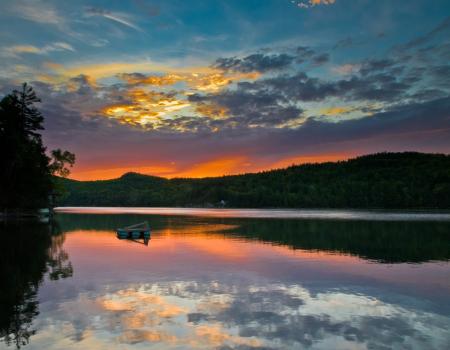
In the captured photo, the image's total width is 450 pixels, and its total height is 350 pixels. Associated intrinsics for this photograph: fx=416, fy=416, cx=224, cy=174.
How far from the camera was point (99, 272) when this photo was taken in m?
26.3

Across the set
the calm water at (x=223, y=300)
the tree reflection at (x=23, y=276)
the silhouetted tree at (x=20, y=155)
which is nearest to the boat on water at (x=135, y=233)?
the tree reflection at (x=23, y=276)

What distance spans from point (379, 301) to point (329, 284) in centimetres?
408

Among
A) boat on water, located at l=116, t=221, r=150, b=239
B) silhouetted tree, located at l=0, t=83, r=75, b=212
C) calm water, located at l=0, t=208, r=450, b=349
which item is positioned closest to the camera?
calm water, located at l=0, t=208, r=450, b=349

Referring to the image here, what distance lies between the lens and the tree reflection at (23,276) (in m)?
14.3

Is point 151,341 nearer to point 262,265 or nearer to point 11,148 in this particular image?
point 262,265

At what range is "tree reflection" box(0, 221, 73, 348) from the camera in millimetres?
14320

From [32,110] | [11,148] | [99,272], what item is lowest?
[99,272]

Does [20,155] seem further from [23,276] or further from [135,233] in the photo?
[23,276]

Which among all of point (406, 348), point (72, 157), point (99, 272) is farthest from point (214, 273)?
point (72, 157)

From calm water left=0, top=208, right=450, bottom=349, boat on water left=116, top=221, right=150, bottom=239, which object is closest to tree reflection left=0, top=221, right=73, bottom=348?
calm water left=0, top=208, right=450, bottom=349

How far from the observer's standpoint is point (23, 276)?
2417 centimetres

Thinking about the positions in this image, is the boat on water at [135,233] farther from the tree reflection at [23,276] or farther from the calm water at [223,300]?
the calm water at [223,300]

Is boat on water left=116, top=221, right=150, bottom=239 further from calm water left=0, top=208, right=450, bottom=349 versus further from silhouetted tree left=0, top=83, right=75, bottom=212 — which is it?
silhouetted tree left=0, top=83, right=75, bottom=212

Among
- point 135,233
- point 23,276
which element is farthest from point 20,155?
point 23,276
